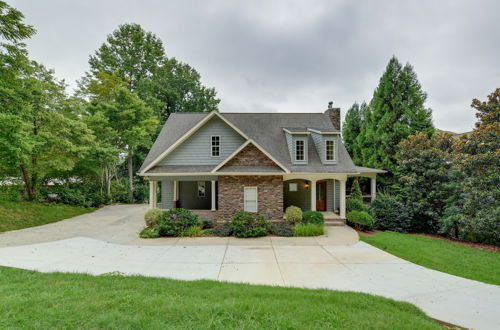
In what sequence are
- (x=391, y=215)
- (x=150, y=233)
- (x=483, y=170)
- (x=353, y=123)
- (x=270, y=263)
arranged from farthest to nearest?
1. (x=353, y=123)
2. (x=391, y=215)
3. (x=150, y=233)
4. (x=483, y=170)
5. (x=270, y=263)

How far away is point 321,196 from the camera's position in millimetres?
14711

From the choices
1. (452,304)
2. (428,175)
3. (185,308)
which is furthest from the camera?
(428,175)

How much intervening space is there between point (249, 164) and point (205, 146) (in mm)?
3014

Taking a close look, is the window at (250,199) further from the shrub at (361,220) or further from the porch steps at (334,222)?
the shrub at (361,220)

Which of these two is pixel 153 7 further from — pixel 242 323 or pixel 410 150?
pixel 410 150

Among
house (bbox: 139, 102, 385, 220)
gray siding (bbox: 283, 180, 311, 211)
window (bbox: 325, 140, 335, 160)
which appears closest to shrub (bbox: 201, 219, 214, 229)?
house (bbox: 139, 102, 385, 220)

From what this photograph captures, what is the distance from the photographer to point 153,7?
44.1 feet

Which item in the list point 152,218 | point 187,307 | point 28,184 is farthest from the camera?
point 28,184

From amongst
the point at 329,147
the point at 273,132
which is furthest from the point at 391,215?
the point at 273,132

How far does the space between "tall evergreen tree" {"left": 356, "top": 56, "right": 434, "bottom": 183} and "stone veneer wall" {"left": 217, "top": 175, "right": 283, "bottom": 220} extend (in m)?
11.3

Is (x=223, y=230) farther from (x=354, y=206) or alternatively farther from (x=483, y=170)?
(x=483, y=170)

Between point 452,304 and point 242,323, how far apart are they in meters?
4.57

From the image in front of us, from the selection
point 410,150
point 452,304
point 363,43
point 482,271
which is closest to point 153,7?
point 363,43

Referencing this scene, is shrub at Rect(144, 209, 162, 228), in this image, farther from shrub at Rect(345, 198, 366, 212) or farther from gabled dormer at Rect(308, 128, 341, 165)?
shrub at Rect(345, 198, 366, 212)
